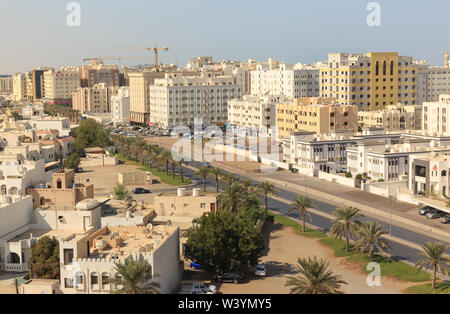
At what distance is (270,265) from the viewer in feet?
142

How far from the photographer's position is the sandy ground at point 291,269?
124ft

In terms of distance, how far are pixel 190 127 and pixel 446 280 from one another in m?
101

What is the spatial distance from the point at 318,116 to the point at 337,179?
25.4 meters

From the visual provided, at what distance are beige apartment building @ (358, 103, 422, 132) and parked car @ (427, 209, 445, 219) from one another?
50385 mm

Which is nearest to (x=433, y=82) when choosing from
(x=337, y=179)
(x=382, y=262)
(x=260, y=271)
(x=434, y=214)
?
(x=337, y=179)

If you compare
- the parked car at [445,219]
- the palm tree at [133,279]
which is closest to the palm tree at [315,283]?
the palm tree at [133,279]

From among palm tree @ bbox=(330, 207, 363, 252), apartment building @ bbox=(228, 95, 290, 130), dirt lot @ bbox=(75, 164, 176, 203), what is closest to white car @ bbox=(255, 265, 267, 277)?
palm tree @ bbox=(330, 207, 363, 252)

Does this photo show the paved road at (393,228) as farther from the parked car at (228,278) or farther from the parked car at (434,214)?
the parked car at (228,278)

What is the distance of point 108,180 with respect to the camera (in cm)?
7912

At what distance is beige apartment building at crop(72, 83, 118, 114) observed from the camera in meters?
185

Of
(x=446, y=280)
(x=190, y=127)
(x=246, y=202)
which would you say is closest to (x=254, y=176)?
(x=246, y=202)

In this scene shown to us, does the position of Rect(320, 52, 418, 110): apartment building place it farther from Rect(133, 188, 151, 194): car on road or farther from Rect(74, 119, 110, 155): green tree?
Rect(133, 188, 151, 194): car on road

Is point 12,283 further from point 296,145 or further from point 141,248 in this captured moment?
point 296,145

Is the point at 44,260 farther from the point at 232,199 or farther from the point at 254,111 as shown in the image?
the point at 254,111
